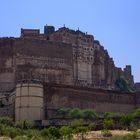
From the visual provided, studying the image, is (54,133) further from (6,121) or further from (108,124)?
(6,121)

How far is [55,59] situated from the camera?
46.0 metres

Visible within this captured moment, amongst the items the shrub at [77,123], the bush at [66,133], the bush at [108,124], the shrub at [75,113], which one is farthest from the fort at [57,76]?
the bush at [66,133]

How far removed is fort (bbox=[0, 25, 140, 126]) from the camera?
34.4 m

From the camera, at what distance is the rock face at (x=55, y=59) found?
44.5 m

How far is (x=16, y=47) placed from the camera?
44875 millimetres

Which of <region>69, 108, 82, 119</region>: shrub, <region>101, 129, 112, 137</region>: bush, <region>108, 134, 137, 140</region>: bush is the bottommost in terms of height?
<region>108, 134, 137, 140</region>: bush

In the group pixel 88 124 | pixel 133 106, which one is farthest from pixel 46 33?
pixel 88 124

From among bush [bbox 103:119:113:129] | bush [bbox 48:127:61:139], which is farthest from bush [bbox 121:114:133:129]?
bush [bbox 48:127:61:139]

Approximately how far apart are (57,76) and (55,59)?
1.48m

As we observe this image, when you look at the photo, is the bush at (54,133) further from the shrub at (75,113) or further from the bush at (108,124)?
the shrub at (75,113)

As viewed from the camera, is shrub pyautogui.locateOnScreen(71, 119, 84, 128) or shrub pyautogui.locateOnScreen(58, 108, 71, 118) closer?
shrub pyautogui.locateOnScreen(71, 119, 84, 128)

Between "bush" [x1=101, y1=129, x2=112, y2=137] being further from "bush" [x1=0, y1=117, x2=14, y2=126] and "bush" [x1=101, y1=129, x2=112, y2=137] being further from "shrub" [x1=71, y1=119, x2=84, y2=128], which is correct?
"bush" [x1=0, y1=117, x2=14, y2=126]

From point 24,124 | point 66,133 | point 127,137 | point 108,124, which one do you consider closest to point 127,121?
point 108,124

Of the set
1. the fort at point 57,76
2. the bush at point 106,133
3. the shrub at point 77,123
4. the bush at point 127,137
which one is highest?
the fort at point 57,76
